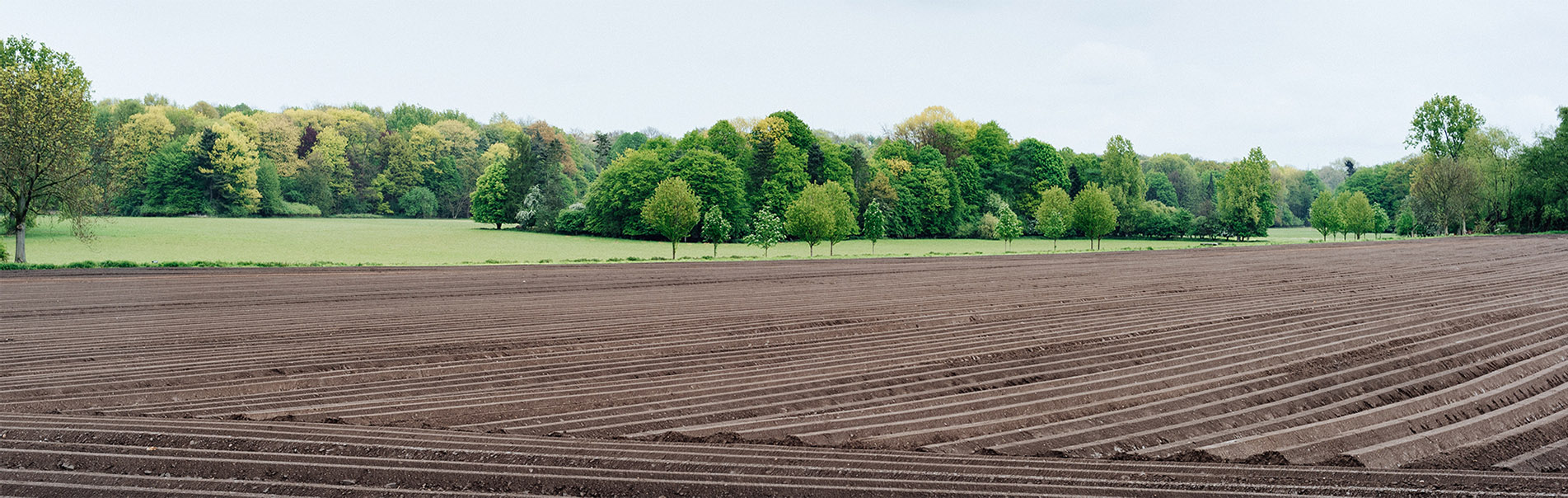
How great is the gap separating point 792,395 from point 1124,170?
7391 centimetres

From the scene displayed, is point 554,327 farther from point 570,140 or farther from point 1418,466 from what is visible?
point 570,140

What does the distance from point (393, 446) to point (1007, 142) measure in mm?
76959

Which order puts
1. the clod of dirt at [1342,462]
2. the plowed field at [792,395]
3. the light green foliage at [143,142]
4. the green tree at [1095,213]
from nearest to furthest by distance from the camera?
the plowed field at [792,395]
the clod of dirt at [1342,462]
the green tree at [1095,213]
the light green foliage at [143,142]

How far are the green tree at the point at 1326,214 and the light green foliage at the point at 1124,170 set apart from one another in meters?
13.9

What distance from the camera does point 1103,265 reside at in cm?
3130

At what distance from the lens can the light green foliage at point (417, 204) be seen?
84.4m

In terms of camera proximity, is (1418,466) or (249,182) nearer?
(1418,466)

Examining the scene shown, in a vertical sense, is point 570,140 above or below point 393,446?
above

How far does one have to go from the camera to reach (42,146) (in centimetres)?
2912

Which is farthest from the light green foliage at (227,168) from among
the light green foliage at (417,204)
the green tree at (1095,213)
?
the green tree at (1095,213)

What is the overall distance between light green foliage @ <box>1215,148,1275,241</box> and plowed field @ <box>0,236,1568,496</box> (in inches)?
2085

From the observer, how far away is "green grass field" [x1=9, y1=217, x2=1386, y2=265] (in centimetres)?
3728

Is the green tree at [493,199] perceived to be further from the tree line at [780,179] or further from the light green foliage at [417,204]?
the light green foliage at [417,204]

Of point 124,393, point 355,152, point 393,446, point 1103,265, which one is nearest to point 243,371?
point 124,393
